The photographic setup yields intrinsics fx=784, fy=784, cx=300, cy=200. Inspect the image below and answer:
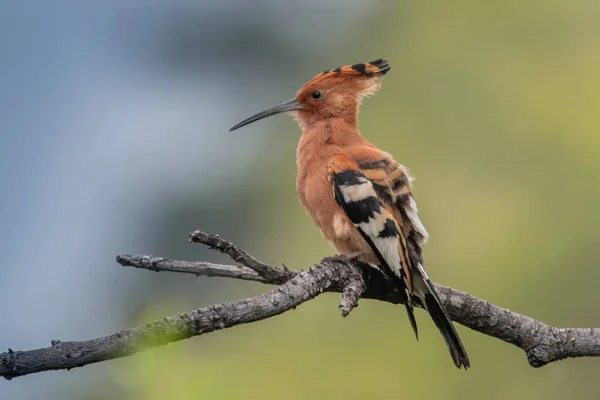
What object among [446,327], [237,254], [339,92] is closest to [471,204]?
[339,92]

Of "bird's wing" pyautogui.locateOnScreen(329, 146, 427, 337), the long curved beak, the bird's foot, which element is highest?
the long curved beak

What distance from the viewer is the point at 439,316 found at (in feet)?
5.24

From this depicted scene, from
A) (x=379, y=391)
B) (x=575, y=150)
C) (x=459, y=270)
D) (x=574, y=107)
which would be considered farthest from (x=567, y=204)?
(x=379, y=391)

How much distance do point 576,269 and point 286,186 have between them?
1553mm

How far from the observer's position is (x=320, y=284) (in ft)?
4.56

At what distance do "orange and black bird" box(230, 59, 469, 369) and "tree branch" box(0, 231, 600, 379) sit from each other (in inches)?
3.3

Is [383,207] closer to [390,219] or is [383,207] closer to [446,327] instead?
[390,219]

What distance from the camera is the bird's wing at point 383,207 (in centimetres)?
163

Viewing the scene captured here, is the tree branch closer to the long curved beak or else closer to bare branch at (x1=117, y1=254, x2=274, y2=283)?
bare branch at (x1=117, y1=254, x2=274, y2=283)

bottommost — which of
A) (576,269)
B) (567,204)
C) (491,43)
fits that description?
(576,269)

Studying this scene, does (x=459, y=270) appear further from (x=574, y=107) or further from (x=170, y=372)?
(x=170, y=372)

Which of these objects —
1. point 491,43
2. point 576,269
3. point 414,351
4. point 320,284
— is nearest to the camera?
point 320,284

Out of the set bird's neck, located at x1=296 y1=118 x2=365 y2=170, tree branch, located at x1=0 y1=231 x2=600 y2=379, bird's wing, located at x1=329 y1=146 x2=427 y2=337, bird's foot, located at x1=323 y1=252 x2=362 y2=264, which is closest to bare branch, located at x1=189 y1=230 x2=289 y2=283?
tree branch, located at x1=0 y1=231 x2=600 y2=379

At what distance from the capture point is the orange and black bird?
1.61m
